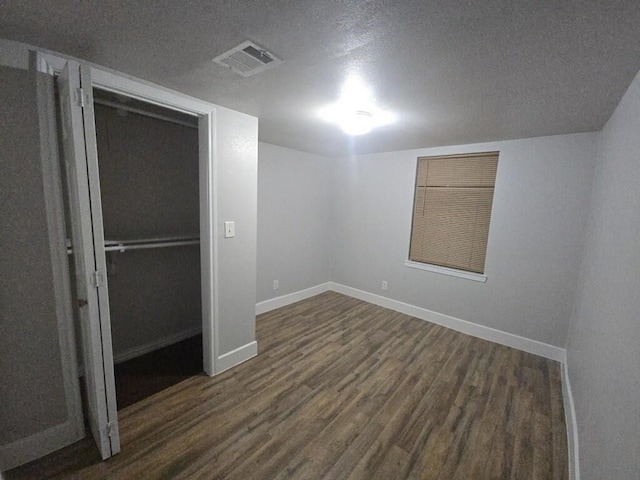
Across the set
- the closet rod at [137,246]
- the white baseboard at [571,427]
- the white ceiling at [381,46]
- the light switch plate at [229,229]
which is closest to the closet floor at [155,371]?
the closet rod at [137,246]

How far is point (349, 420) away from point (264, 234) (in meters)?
2.45

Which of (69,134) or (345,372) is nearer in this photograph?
(69,134)

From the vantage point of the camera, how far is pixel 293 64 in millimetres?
1449

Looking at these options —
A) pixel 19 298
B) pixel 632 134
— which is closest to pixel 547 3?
pixel 632 134

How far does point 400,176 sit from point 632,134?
2420 mm

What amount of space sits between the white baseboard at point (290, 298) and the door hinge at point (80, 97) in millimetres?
2835

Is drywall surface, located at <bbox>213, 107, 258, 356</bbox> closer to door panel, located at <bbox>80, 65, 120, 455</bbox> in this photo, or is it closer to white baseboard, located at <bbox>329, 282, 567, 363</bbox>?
door panel, located at <bbox>80, 65, 120, 455</bbox>

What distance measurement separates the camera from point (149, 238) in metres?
2.49

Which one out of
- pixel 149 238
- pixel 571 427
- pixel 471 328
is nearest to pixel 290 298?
pixel 149 238

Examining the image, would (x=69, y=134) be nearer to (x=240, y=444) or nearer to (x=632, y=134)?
(x=240, y=444)

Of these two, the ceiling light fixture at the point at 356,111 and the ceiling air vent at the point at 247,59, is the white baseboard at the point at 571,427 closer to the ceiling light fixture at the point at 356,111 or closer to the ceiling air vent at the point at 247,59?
the ceiling light fixture at the point at 356,111

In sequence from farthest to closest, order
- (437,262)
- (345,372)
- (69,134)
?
1. (437,262)
2. (345,372)
3. (69,134)

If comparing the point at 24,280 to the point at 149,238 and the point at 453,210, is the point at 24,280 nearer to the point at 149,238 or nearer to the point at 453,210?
the point at 149,238

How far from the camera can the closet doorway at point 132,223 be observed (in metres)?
1.35
